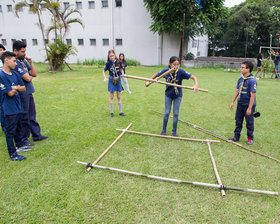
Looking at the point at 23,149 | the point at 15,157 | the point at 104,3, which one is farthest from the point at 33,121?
the point at 104,3

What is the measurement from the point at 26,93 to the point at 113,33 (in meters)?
21.0

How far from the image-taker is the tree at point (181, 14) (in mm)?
19359

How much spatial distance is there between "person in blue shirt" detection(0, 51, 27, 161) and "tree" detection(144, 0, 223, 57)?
17825mm

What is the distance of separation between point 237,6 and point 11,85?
34324 mm

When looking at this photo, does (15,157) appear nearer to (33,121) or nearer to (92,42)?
(33,121)

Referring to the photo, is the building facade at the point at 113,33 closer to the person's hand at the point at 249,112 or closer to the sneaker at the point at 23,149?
the person's hand at the point at 249,112

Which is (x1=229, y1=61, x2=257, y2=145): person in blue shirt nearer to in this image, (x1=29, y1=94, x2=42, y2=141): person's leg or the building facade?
(x1=29, y1=94, x2=42, y2=141): person's leg

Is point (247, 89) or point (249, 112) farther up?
point (247, 89)

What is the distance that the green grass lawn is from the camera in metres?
2.91

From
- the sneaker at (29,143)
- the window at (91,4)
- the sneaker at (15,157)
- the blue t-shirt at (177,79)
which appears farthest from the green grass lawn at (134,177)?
the window at (91,4)

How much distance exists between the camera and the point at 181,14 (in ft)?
65.7

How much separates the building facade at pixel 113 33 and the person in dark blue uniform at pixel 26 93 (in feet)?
64.9

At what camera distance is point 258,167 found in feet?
13.0

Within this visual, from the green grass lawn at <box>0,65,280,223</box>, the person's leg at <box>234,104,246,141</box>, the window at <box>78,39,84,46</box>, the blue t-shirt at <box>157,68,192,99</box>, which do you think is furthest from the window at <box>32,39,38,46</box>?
the person's leg at <box>234,104,246,141</box>
